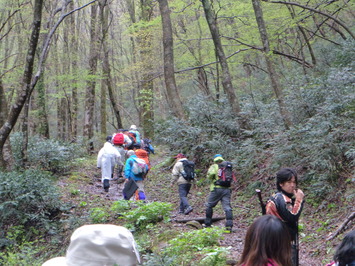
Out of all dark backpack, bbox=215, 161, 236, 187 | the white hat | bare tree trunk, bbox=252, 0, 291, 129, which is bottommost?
dark backpack, bbox=215, 161, 236, 187

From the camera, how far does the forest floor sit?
7027mm

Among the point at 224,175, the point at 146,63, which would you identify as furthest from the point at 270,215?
the point at 146,63

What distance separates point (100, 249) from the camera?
231cm

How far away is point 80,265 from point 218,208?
29.1 ft

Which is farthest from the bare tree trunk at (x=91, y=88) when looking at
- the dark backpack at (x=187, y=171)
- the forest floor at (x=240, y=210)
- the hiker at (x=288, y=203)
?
the hiker at (x=288, y=203)

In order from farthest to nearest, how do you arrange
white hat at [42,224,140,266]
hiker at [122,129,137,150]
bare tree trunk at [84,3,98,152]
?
bare tree trunk at [84,3,98,152] < hiker at [122,129,137,150] < white hat at [42,224,140,266]

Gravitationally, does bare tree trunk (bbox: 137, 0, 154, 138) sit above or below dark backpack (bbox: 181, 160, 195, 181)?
above

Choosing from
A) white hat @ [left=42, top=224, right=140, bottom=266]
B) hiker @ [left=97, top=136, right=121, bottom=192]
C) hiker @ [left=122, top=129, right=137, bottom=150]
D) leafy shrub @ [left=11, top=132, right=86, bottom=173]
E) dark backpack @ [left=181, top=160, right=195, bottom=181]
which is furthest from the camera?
hiker @ [left=122, top=129, right=137, bottom=150]

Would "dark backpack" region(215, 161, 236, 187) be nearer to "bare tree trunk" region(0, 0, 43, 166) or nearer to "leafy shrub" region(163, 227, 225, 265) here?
"leafy shrub" region(163, 227, 225, 265)

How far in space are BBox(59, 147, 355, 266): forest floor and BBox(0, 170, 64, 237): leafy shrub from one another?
2.89 feet

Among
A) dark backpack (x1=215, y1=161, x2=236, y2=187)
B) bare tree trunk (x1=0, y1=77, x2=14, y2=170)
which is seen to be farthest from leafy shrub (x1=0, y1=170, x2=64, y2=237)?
dark backpack (x1=215, y1=161, x2=236, y2=187)

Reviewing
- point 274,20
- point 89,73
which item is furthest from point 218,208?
point 89,73

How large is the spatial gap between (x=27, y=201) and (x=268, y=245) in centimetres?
828

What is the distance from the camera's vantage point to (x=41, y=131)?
19641 mm
